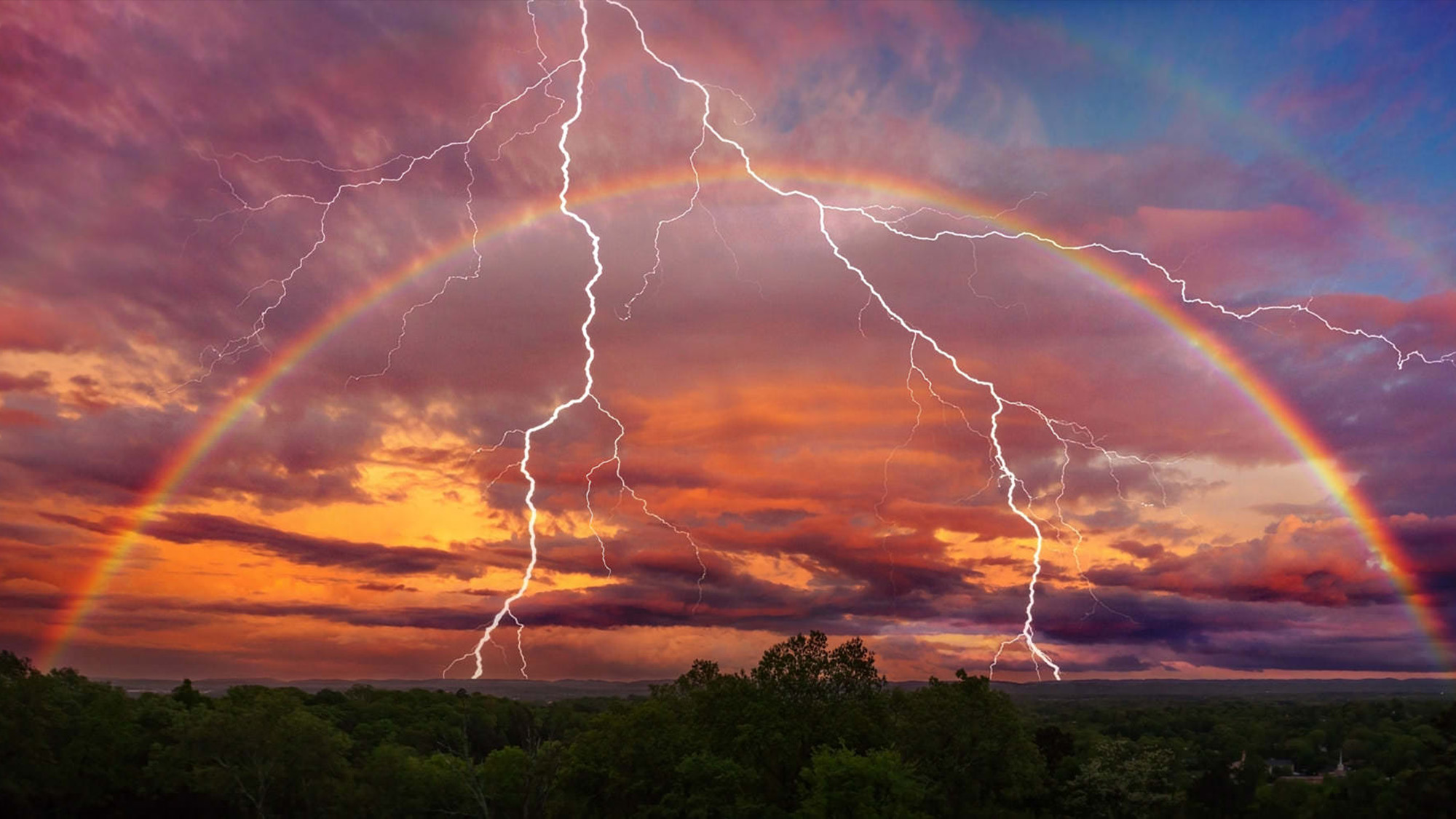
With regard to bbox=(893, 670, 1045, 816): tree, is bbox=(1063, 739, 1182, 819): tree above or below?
below

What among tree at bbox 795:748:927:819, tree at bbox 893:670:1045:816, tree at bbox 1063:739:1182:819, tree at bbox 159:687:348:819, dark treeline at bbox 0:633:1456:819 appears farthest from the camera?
tree at bbox 1063:739:1182:819

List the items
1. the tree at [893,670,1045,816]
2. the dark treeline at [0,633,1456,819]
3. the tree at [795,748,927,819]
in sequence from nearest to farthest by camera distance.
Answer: the tree at [795,748,927,819] → the dark treeline at [0,633,1456,819] → the tree at [893,670,1045,816]

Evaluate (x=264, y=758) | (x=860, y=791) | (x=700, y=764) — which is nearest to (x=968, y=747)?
(x=860, y=791)

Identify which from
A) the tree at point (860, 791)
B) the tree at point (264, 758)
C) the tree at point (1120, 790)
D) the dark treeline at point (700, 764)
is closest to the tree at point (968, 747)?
the dark treeline at point (700, 764)

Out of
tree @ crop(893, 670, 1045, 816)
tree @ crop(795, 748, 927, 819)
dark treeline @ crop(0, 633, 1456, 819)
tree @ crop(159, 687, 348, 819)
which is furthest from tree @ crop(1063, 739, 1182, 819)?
tree @ crop(159, 687, 348, 819)

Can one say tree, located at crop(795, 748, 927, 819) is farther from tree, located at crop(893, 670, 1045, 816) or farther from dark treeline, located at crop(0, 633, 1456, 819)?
tree, located at crop(893, 670, 1045, 816)

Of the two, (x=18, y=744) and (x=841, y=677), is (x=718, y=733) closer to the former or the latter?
(x=841, y=677)

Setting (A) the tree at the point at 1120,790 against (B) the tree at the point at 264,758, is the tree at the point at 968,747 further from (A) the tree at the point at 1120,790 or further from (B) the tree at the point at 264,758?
(B) the tree at the point at 264,758

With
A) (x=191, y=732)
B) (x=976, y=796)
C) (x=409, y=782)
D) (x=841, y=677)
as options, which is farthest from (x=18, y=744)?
(x=976, y=796)
